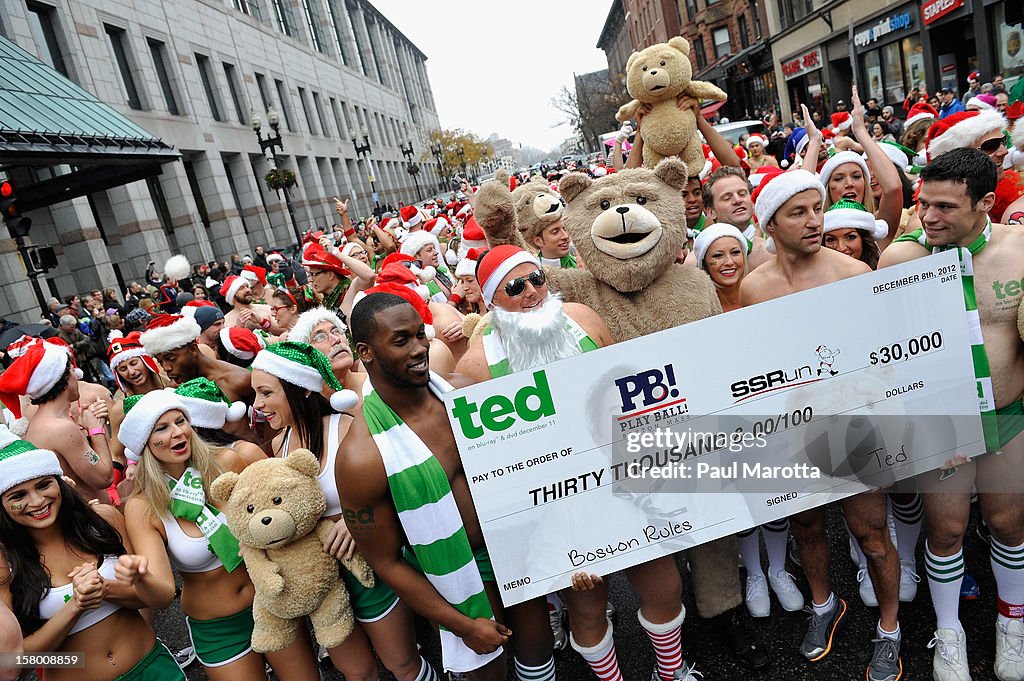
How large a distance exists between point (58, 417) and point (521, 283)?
3551mm

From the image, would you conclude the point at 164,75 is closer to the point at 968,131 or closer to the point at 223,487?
the point at 223,487

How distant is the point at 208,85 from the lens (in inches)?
1177

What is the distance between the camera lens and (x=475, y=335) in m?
3.30

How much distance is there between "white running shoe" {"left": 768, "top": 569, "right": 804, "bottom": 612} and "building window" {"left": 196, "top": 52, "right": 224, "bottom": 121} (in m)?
32.5

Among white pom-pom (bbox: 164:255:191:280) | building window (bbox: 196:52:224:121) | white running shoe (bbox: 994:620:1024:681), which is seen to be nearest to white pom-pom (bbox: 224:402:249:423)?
white running shoe (bbox: 994:620:1024:681)

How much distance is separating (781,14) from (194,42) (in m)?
27.9

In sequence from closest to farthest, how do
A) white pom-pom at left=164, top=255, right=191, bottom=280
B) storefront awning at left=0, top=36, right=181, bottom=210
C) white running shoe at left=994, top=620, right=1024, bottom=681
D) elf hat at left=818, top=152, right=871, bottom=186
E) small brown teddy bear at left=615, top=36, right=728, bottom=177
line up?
white running shoe at left=994, top=620, right=1024, bottom=681
elf hat at left=818, top=152, right=871, bottom=186
small brown teddy bear at left=615, top=36, right=728, bottom=177
storefront awning at left=0, top=36, right=181, bottom=210
white pom-pom at left=164, top=255, right=191, bottom=280

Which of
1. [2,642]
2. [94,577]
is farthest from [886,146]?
[2,642]

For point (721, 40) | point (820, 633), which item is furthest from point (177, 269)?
point (721, 40)

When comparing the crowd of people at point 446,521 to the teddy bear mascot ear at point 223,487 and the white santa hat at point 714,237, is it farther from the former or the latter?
the white santa hat at point 714,237

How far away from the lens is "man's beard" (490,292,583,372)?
111 inches

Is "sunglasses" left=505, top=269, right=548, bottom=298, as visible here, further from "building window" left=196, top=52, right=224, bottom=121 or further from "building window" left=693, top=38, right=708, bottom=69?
"building window" left=693, top=38, right=708, bottom=69

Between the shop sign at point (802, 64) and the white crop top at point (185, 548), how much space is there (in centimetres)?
3123

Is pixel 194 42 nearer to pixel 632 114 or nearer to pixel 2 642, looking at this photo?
pixel 632 114
